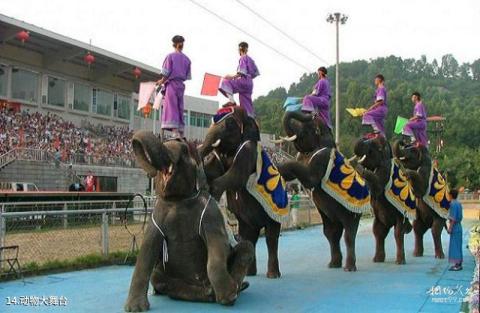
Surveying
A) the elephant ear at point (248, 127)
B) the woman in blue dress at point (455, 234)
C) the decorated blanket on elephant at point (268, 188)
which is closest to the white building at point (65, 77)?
the elephant ear at point (248, 127)

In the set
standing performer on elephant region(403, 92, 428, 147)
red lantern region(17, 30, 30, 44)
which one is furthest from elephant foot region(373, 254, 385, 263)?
red lantern region(17, 30, 30, 44)

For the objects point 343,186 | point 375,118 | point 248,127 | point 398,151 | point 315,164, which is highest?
point 375,118

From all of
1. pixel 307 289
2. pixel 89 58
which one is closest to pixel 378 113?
pixel 307 289

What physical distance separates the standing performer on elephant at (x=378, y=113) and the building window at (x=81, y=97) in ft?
79.4

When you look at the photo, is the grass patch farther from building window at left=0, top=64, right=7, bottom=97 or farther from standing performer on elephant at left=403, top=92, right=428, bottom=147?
building window at left=0, top=64, right=7, bottom=97

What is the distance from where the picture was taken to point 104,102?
34.2 meters

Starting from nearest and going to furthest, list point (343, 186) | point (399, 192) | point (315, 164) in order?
point (315, 164) < point (343, 186) < point (399, 192)

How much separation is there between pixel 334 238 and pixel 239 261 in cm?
354

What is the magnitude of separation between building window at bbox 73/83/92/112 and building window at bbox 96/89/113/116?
722 millimetres

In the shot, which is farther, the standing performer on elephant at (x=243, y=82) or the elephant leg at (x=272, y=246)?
the elephant leg at (x=272, y=246)

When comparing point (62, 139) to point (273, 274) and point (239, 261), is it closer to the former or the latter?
point (273, 274)

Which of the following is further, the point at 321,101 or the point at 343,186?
the point at 321,101

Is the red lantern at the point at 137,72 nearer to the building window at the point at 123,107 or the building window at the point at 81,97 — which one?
the building window at the point at 123,107

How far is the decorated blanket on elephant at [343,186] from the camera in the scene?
9023mm
